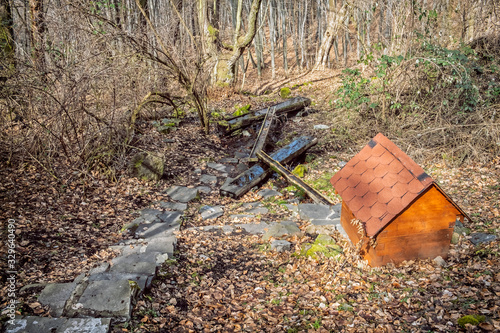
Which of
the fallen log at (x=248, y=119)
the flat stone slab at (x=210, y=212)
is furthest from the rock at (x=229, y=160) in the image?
the flat stone slab at (x=210, y=212)

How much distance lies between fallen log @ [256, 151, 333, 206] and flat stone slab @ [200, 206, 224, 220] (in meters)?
1.63

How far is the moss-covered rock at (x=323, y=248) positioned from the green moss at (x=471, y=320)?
1640 mm

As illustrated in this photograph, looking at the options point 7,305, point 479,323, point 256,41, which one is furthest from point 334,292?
point 256,41

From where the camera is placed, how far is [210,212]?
20.4ft

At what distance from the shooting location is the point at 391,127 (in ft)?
27.6

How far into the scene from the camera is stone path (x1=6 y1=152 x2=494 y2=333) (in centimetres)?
301

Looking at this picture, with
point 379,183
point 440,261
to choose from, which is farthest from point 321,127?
point 440,261

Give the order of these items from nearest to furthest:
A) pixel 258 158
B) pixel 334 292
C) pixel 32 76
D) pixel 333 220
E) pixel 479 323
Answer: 1. pixel 479 323
2. pixel 334 292
3. pixel 333 220
4. pixel 32 76
5. pixel 258 158

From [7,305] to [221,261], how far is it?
2464 mm

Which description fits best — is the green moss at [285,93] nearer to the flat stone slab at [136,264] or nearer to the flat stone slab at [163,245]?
the flat stone slab at [163,245]

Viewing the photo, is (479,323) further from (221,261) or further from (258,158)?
(258,158)

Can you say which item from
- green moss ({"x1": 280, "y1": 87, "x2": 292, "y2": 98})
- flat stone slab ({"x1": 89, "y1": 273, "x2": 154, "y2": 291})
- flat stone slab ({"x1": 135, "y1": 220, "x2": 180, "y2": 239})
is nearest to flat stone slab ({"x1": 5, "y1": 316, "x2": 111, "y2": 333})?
flat stone slab ({"x1": 89, "y1": 273, "x2": 154, "y2": 291})

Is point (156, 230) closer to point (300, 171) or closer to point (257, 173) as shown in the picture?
point (257, 173)

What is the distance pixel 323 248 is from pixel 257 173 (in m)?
3.12
